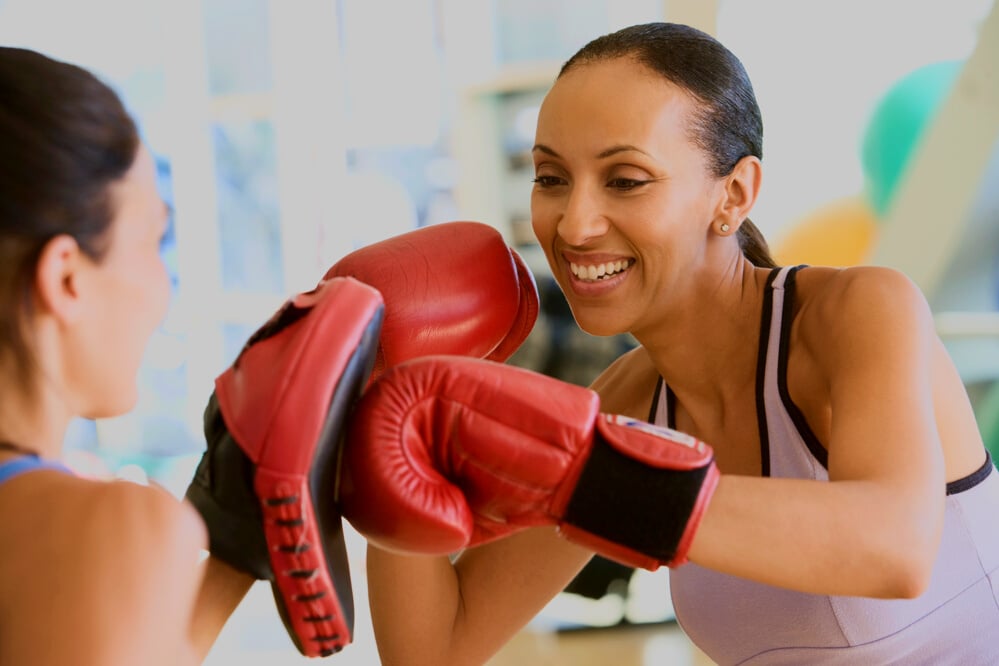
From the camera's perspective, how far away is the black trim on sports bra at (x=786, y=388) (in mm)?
1332

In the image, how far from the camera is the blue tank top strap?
34.3 inches

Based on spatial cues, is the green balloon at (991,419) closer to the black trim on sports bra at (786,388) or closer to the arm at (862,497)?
the black trim on sports bra at (786,388)

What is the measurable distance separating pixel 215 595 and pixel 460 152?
2898mm

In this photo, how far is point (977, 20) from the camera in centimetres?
300

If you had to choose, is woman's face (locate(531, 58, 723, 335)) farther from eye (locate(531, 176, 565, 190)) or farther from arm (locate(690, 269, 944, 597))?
arm (locate(690, 269, 944, 597))

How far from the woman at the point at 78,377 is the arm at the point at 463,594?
45 centimetres

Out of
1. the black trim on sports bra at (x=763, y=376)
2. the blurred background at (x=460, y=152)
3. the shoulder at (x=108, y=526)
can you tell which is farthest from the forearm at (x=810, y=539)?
the blurred background at (x=460, y=152)

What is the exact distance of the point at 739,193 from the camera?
1465 millimetres

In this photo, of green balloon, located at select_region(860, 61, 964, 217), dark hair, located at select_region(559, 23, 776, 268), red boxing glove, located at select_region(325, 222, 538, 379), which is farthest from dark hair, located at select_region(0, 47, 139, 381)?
green balloon, located at select_region(860, 61, 964, 217)

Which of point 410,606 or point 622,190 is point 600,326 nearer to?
A: point 622,190

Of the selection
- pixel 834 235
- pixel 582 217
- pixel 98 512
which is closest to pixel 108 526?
pixel 98 512

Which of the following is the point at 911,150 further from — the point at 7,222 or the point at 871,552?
the point at 7,222

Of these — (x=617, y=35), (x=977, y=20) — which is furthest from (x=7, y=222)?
(x=977, y=20)

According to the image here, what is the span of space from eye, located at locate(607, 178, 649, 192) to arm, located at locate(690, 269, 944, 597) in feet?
1.10
